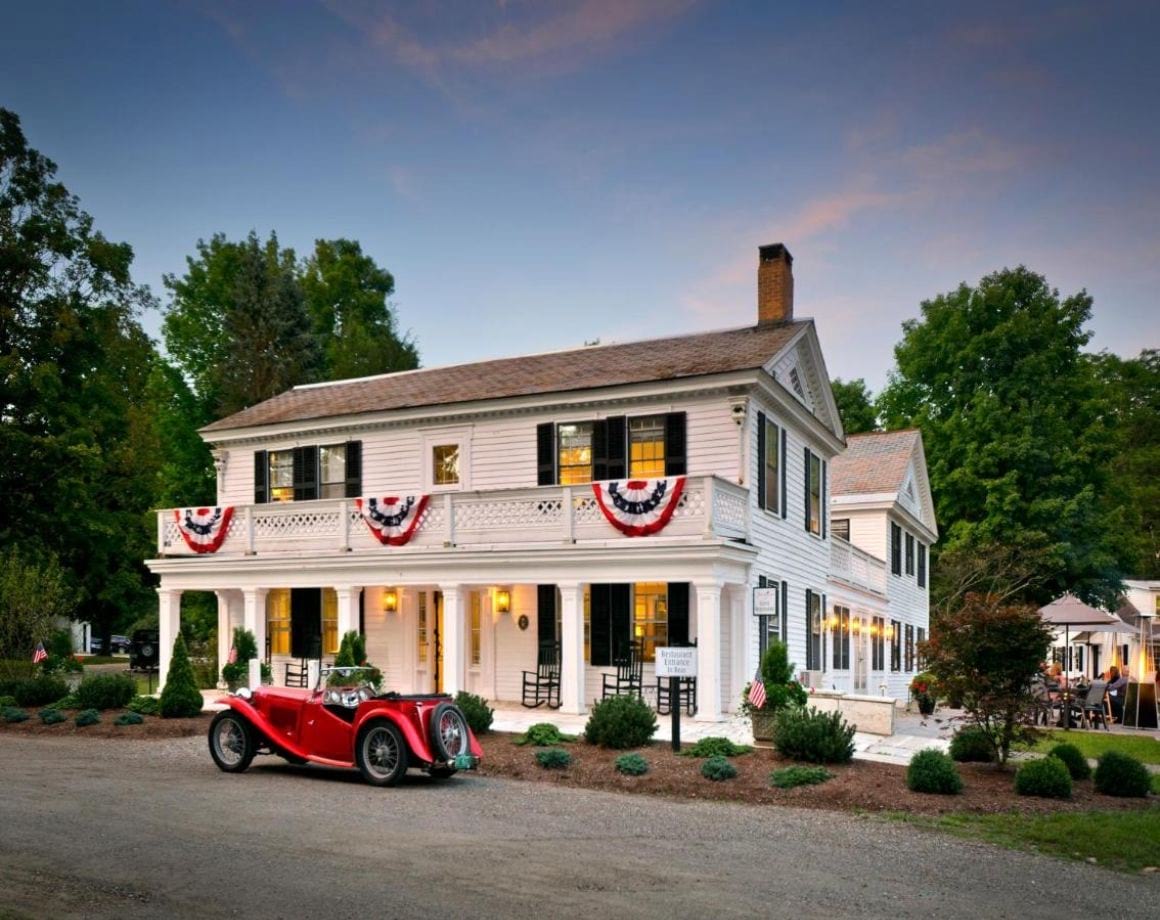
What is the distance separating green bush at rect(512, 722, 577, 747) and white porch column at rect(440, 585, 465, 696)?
4933 mm

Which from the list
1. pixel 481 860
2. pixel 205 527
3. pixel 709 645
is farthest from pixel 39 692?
pixel 481 860

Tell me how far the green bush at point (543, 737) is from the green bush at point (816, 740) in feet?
10.4

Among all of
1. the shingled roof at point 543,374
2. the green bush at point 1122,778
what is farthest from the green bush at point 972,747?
the shingled roof at point 543,374

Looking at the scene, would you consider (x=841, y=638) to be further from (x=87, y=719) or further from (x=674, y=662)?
(x=87, y=719)

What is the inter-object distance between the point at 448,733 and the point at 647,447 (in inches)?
382

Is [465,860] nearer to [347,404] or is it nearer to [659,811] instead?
[659,811]

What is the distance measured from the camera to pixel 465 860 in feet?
28.6

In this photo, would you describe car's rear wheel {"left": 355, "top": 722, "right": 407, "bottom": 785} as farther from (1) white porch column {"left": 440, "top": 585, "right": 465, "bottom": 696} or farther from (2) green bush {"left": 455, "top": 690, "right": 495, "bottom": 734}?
(1) white porch column {"left": 440, "top": 585, "right": 465, "bottom": 696}

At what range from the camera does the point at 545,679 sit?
70.1 ft

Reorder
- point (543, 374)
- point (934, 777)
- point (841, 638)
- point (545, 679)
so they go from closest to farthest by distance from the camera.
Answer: point (934, 777) < point (545, 679) < point (543, 374) < point (841, 638)

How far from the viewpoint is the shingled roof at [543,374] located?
2142 centimetres

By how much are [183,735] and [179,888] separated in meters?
10.5

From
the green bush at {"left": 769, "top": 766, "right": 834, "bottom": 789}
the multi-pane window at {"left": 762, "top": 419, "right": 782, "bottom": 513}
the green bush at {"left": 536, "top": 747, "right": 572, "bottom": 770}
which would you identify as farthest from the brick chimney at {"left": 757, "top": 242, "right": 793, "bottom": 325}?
the green bush at {"left": 769, "top": 766, "right": 834, "bottom": 789}

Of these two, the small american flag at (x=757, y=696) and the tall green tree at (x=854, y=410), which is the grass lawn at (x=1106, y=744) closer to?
the small american flag at (x=757, y=696)
